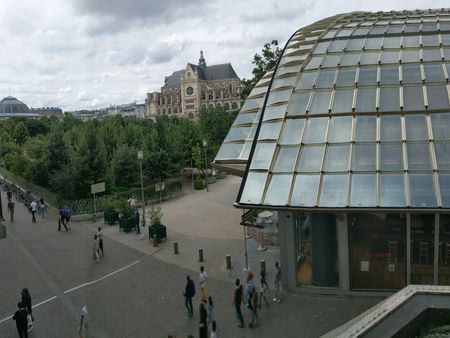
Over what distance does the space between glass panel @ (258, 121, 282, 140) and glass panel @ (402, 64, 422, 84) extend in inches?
244

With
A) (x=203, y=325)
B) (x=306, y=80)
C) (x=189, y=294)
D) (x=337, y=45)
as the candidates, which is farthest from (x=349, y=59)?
(x=203, y=325)

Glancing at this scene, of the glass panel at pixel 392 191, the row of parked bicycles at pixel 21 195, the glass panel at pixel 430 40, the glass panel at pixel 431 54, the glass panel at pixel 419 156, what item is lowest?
the row of parked bicycles at pixel 21 195

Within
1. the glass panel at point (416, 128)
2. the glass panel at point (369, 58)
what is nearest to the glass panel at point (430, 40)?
the glass panel at point (369, 58)

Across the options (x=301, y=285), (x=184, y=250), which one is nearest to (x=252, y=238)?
(x=184, y=250)

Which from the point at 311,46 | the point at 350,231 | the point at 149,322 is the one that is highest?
the point at 311,46

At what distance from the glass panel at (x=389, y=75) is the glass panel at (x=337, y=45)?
3.44m

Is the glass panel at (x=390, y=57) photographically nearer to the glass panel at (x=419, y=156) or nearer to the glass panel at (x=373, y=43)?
the glass panel at (x=373, y=43)

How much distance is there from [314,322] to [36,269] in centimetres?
1477

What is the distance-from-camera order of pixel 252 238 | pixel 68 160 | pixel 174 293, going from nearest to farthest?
pixel 174 293
pixel 252 238
pixel 68 160

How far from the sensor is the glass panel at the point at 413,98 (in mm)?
18245

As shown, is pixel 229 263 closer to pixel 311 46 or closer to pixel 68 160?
pixel 311 46

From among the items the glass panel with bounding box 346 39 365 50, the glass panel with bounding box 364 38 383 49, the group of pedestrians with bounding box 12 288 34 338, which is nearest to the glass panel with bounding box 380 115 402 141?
the glass panel with bounding box 364 38 383 49

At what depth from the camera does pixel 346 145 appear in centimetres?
1756

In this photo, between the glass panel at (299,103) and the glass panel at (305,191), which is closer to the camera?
the glass panel at (305,191)
